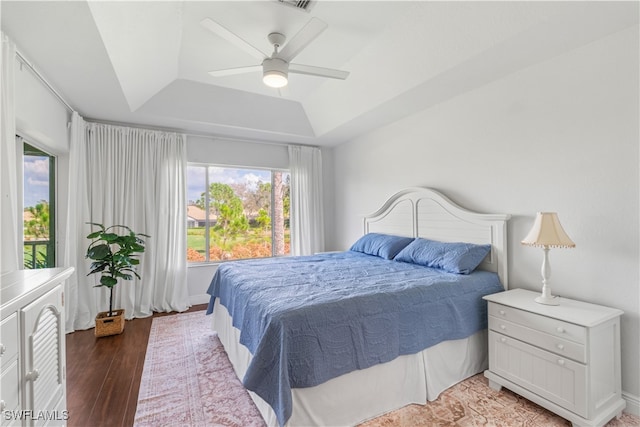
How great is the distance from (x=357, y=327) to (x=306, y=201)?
3300 millimetres

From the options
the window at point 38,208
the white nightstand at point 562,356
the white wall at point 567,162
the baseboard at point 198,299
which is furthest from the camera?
the baseboard at point 198,299

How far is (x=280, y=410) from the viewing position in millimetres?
1510

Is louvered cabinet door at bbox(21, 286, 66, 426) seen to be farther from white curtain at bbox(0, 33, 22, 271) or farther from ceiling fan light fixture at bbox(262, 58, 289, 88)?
ceiling fan light fixture at bbox(262, 58, 289, 88)

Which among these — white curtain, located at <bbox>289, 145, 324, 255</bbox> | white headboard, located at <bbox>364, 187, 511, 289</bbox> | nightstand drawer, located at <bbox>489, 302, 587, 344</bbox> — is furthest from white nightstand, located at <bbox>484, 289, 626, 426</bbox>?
white curtain, located at <bbox>289, 145, 324, 255</bbox>

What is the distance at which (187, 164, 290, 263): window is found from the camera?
14.4 ft

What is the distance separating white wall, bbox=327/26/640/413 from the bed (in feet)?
0.94

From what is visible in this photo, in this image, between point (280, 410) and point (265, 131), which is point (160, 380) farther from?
point (265, 131)

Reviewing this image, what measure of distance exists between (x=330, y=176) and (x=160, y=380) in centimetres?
385

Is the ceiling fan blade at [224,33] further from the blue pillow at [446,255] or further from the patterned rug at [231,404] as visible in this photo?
the patterned rug at [231,404]

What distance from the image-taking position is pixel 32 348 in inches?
46.6

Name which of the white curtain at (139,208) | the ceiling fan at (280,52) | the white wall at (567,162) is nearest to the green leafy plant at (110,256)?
the white curtain at (139,208)

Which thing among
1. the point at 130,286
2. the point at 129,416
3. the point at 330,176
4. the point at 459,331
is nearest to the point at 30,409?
the point at 129,416

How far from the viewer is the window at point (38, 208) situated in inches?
111

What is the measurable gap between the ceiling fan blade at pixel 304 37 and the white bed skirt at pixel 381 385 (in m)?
2.19
